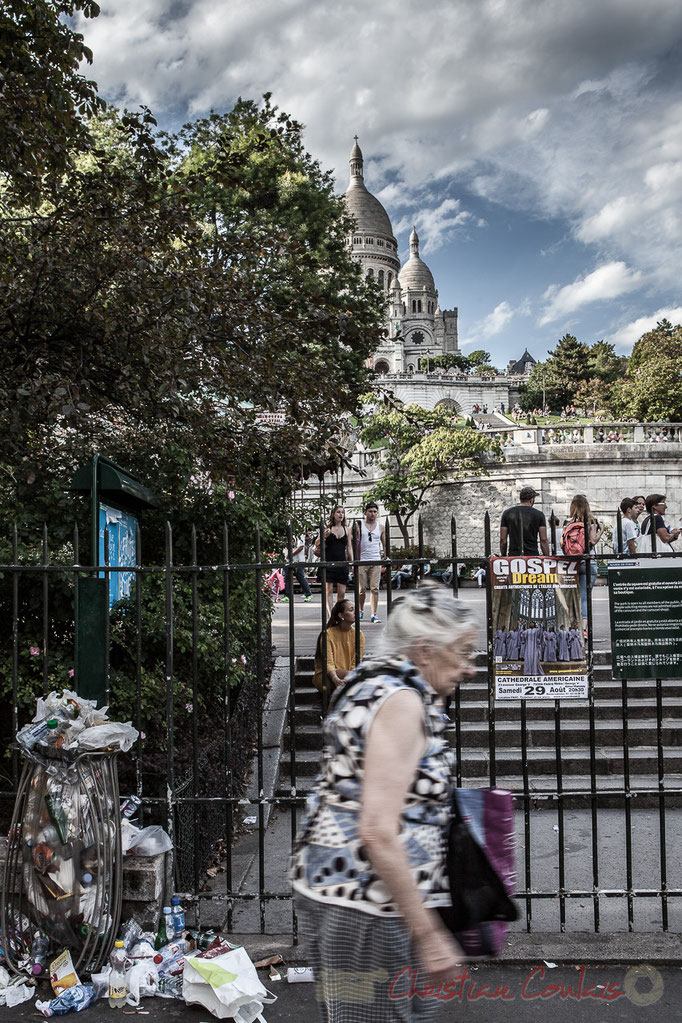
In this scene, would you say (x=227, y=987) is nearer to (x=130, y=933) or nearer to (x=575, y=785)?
(x=130, y=933)

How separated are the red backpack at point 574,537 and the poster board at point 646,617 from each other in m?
4.36

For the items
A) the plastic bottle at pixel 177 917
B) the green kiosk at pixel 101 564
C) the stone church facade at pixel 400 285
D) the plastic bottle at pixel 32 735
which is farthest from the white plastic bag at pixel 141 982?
the stone church facade at pixel 400 285

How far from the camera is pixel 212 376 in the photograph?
7.72m

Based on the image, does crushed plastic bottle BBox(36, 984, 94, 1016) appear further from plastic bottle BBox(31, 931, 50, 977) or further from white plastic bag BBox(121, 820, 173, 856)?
white plastic bag BBox(121, 820, 173, 856)

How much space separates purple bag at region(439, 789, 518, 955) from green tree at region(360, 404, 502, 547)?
30760 mm

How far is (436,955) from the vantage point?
2.05 meters

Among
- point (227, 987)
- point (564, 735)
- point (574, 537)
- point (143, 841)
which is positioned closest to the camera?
point (227, 987)

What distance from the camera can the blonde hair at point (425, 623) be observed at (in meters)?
2.34

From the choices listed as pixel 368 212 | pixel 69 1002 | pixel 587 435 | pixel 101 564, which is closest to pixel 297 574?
pixel 101 564

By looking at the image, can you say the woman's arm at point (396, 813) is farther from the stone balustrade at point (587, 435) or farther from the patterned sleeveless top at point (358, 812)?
the stone balustrade at point (587, 435)

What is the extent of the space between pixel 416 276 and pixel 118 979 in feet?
439

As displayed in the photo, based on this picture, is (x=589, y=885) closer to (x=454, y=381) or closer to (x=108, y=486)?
(x=108, y=486)

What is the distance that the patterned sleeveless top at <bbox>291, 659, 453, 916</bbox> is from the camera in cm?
217

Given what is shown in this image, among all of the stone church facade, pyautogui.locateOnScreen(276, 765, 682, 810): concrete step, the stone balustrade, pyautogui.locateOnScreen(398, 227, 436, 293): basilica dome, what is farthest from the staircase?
pyautogui.locateOnScreen(398, 227, 436, 293): basilica dome
